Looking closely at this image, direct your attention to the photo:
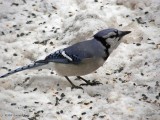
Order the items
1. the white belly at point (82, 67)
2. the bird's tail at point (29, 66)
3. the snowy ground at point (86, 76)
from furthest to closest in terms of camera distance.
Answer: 1. the bird's tail at point (29, 66)
2. the white belly at point (82, 67)
3. the snowy ground at point (86, 76)

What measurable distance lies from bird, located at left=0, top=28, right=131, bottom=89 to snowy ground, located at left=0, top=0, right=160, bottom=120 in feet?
0.57

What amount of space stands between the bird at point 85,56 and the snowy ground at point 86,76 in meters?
0.17

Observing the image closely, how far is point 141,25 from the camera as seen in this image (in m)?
4.73

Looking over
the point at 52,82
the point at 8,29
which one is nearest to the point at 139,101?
the point at 52,82

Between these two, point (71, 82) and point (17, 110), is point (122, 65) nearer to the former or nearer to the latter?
point (71, 82)

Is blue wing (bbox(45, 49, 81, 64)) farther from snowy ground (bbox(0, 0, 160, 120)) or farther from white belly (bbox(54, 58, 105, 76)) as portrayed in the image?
snowy ground (bbox(0, 0, 160, 120))

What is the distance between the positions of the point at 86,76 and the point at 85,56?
0.46 m

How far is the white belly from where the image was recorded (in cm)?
383

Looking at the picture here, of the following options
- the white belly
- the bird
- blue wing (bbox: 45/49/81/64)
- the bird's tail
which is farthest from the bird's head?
the bird's tail

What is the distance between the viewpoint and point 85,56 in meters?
3.84

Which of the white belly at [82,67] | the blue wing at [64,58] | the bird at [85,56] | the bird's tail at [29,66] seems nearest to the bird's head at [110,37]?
the bird at [85,56]

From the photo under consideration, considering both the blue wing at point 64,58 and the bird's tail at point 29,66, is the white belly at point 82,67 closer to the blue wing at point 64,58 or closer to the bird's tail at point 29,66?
the blue wing at point 64,58

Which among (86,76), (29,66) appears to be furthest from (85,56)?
(29,66)

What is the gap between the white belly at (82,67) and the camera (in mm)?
3826
